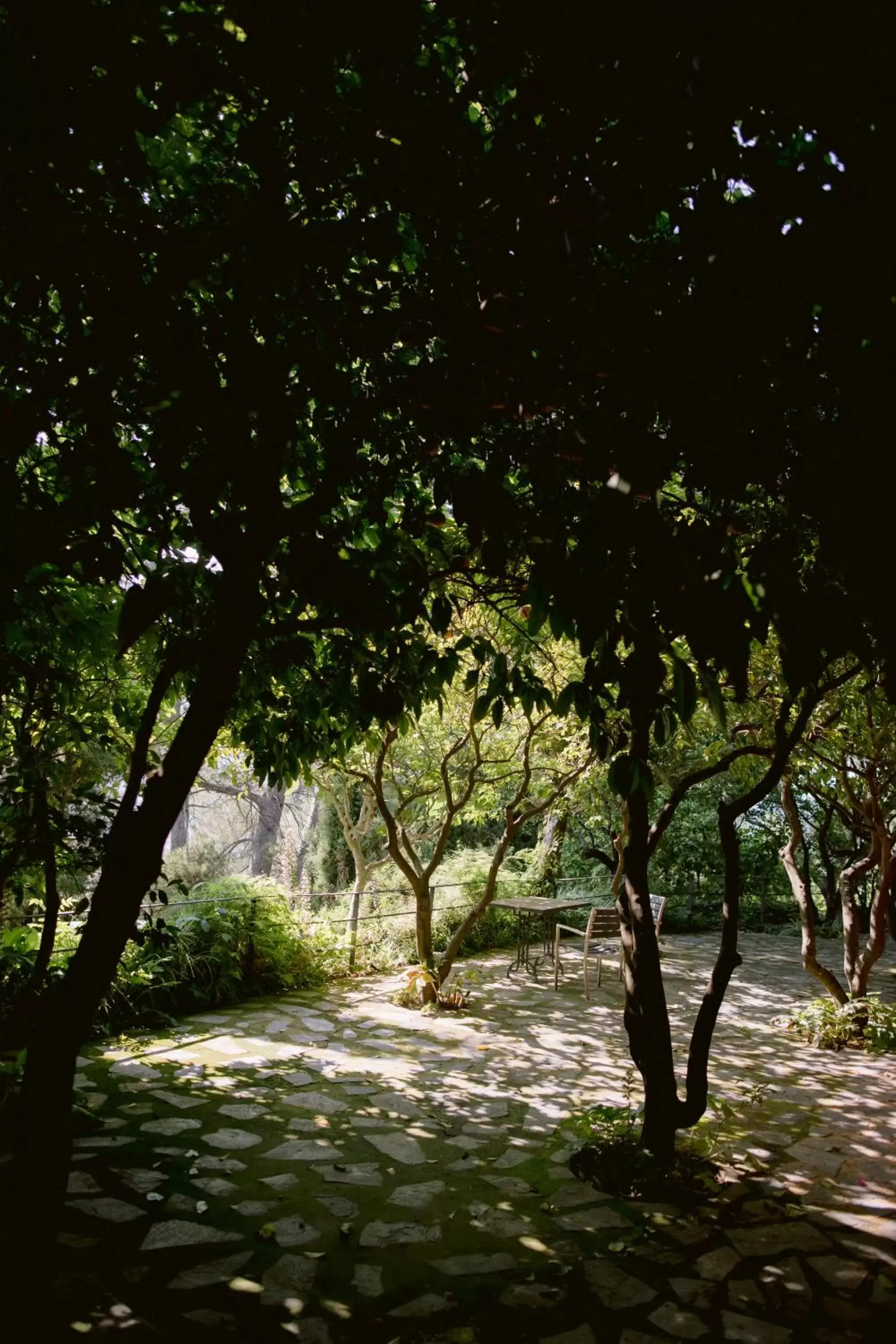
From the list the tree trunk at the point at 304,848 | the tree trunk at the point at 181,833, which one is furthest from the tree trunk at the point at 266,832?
the tree trunk at the point at 181,833

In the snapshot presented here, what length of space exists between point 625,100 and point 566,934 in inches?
550

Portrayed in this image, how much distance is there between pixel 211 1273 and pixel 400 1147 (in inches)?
70.5

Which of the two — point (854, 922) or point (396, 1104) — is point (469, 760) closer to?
point (854, 922)

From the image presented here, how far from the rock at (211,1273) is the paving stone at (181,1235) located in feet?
0.56

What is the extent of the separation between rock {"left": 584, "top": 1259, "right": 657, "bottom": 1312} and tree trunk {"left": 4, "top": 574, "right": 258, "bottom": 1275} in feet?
7.33


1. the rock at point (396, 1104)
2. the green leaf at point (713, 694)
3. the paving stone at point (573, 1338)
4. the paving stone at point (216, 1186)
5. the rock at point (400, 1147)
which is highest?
the green leaf at point (713, 694)

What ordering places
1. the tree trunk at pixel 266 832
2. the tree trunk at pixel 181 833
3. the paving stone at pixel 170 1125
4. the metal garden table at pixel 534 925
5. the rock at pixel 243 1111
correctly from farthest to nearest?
the tree trunk at pixel 181 833 → the tree trunk at pixel 266 832 → the metal garden table at pixel 534 925 → the rock at pixel 243 1111 → the paving stone at pixel 170 1125

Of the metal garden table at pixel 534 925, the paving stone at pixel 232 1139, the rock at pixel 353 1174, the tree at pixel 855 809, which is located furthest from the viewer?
the metal garden table at pixel 534 925

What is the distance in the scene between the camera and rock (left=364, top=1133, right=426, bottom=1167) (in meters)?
4.81

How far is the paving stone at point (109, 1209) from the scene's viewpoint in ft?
12.5

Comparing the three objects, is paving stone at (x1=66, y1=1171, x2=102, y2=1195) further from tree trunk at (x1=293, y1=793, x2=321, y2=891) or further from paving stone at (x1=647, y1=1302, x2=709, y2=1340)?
tree trunk at (x1=293, y1=793, x2=321, y2=891)

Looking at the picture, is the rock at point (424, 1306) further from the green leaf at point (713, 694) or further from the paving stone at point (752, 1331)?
the green leaf at point (713, 694)

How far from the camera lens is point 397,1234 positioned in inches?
153

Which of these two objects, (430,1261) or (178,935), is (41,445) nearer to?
(430,1261)
